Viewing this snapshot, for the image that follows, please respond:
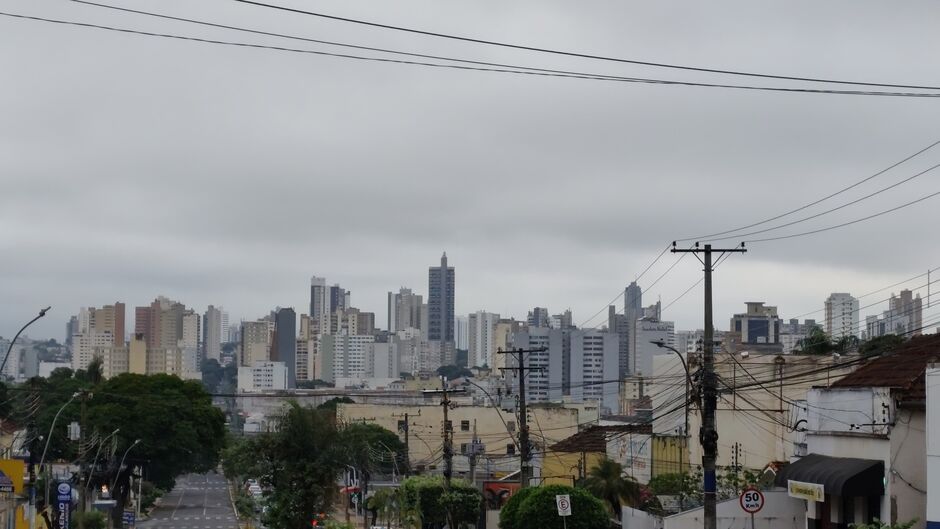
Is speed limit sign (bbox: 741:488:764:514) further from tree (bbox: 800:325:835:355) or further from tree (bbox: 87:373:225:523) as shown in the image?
tree (bbox: 87:373:225:523)

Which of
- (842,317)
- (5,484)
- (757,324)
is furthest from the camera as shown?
(842,317)

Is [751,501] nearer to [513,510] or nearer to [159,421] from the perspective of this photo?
[513,510]

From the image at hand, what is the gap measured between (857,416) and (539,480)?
44.6m

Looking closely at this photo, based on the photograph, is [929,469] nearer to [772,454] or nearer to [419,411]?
[772,454]

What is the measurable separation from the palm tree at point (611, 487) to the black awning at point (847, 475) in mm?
15829

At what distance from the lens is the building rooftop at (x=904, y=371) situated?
36.7m

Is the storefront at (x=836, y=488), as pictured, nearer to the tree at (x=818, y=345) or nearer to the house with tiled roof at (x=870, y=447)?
the house with tiled roof at (x=870, y=447)

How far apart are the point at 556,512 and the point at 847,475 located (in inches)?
514

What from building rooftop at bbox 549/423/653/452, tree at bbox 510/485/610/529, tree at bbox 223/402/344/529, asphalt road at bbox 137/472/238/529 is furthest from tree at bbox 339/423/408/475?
tree at bbox 510/485/610/529

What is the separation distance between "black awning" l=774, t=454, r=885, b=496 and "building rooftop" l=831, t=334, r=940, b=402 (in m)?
2.03

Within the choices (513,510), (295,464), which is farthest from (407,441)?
(295,464)

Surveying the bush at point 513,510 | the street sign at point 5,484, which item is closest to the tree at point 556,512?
the bush at point 513,510

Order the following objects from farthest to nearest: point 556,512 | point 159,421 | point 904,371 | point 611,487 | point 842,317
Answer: point 842,317
point 159,421
point 611,487
point 556,512
point 904,371

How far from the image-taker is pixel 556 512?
47844 millimetres
